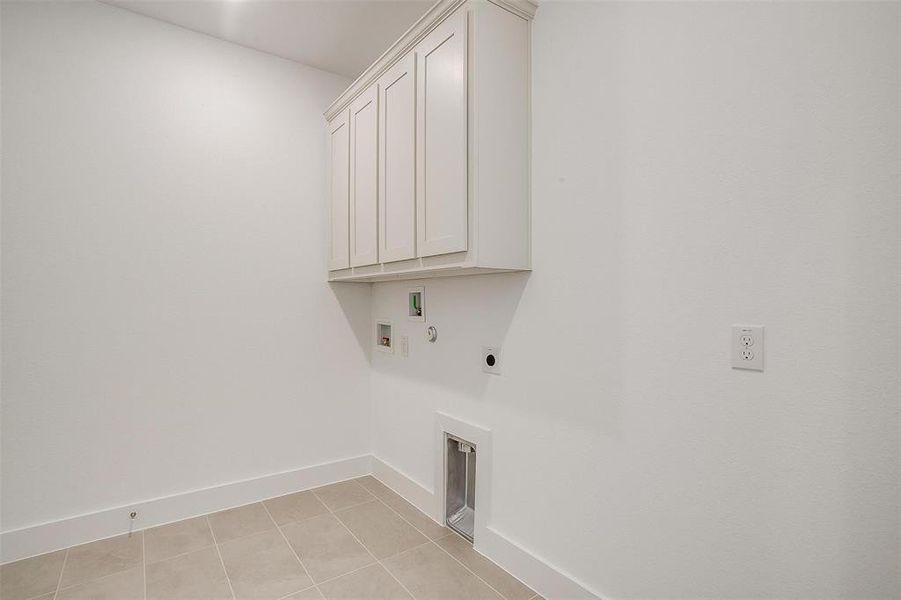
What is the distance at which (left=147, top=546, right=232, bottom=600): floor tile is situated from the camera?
1757 millimetres

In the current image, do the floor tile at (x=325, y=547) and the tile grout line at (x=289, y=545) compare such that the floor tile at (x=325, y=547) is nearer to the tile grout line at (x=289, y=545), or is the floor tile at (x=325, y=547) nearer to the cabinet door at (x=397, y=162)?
the tile grout line at (x=289, y=545)

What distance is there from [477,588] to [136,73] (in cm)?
295

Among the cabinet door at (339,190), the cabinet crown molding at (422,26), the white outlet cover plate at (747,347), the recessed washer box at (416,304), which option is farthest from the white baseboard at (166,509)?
the white outlet cover plate at (747,347)

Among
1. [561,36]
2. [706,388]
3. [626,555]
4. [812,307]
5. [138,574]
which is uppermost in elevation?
[561,36]

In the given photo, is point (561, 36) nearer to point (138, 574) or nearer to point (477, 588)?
point (477, 588)

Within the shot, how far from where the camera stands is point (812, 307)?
1.06 metres

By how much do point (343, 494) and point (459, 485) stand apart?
807mm

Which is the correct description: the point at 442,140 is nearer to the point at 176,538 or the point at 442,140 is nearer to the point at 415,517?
the point at 415,517

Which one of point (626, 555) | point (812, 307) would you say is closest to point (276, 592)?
point (626, 555)

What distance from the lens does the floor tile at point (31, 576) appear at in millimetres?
1776

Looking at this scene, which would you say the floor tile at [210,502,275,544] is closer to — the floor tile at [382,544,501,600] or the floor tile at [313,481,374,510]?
the floor tile at [313,481,374,510]

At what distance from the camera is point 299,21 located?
2318mm

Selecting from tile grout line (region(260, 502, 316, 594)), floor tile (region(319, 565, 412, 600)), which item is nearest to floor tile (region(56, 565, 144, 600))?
tile grout line (region(260, 502, 316, 594))

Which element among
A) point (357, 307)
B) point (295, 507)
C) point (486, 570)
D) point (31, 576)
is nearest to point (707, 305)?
point (486, 570)
